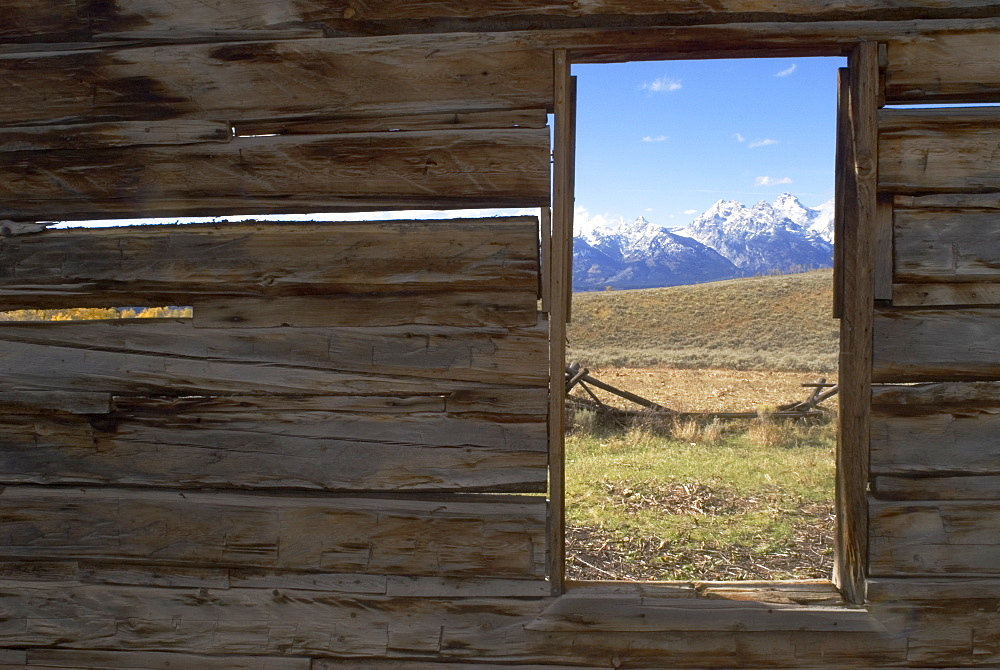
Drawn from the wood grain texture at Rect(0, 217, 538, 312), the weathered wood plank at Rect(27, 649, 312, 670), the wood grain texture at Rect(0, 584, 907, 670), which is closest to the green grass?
the wood grain texture at Rect(0, 584, 907, 670)

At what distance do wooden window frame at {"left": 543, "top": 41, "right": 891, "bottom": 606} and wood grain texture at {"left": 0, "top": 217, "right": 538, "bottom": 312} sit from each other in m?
0.16

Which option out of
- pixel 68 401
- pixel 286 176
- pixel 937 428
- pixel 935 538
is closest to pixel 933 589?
pixel 935 538

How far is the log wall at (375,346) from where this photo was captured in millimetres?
2486

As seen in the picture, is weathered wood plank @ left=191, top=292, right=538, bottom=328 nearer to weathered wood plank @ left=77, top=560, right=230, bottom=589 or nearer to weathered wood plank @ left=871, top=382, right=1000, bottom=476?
weathered wood plank @ left=77, top=560, right=230, bottom=589

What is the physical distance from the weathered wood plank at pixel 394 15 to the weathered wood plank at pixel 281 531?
1684 millimetres

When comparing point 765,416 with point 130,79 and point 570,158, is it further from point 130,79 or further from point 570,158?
point 130,79

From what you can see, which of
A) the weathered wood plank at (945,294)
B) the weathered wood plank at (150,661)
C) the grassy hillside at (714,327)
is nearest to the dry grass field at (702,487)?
the weathered wood plank at (150,661)

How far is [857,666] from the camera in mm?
2543

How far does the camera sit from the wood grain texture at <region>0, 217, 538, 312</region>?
2527mm

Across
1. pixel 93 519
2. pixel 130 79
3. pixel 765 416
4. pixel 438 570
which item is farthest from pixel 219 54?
pixel 765 416

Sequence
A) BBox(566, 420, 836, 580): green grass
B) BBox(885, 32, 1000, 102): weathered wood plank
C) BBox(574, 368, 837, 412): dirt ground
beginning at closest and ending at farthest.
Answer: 1. BBox(885, 32, 1000, 102): weathered wood plank
2. BBox(566, 420, 836, 580): green grass
3. BBox(574, 368, 837, 412): dirt ground

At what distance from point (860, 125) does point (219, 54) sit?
2239mm

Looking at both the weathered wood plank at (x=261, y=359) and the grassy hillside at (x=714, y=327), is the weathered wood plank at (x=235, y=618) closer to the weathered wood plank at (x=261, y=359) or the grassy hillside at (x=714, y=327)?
the weathered wood plank at (x=261, y=359)

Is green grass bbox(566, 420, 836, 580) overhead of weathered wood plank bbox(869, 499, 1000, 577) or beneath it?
beneath
